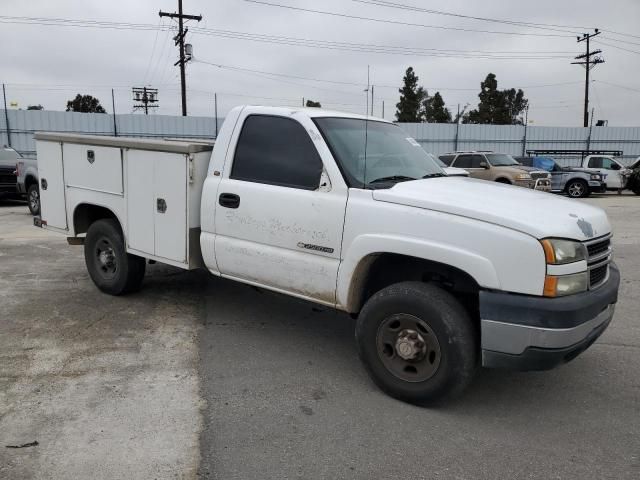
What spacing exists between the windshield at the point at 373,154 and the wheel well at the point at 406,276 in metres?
0.54

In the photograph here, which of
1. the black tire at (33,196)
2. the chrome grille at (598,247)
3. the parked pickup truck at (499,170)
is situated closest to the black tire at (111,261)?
the chrome grille at (598,247)

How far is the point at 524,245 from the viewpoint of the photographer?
10.3 feet

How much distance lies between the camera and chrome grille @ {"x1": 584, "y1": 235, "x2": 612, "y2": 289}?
135 inches

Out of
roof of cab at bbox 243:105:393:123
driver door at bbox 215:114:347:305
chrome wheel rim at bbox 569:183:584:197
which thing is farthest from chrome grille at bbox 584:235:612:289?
chrome wheel rim at bbox 569:183:584:197

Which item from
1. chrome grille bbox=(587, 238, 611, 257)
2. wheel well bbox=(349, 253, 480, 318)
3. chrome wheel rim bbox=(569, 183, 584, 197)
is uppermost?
chrome grille bbox=(587, 238, 611, 257)

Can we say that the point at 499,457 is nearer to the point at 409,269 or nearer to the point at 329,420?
the point at 329,420

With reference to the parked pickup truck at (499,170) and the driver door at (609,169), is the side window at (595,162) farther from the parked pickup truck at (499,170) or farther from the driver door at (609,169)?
the parked pickup truck at (499,170)

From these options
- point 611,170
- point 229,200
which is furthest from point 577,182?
point 229,200

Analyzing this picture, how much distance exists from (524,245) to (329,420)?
1593mm

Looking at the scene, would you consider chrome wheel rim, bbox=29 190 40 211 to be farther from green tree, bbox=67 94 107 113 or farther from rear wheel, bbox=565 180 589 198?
green tree, bbox=67 94 107 113

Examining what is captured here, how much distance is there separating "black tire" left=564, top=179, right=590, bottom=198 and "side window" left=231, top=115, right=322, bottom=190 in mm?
20232

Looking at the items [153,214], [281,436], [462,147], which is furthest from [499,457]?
[462,147]

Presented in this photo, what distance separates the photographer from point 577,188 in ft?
71.6

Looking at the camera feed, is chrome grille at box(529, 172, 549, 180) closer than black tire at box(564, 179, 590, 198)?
Yes
